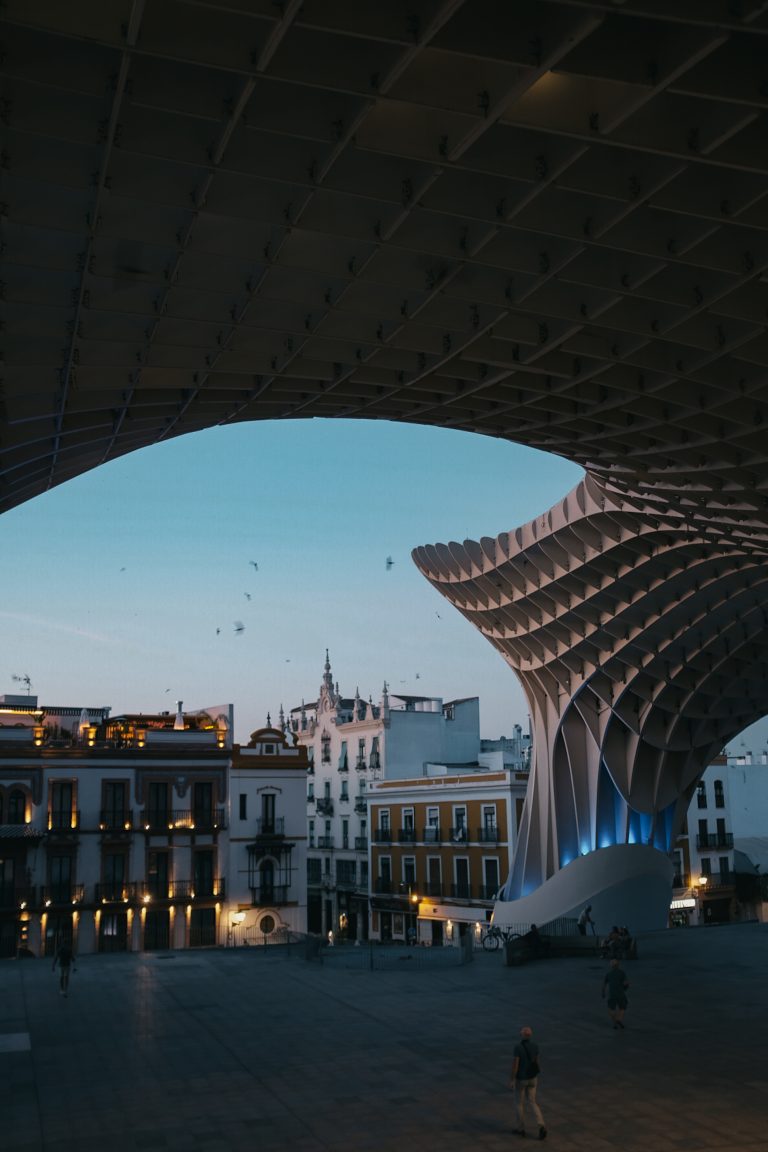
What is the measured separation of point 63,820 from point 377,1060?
36.0 m

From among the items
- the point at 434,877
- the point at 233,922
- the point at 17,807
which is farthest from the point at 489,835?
the point at 17,807

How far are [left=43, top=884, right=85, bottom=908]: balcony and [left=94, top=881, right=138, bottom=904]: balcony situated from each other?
81 cm

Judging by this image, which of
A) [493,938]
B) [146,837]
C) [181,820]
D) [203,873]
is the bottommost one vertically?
[493,938]

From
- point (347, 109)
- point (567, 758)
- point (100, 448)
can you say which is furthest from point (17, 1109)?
point (567, 758)

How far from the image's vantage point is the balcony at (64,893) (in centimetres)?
5234

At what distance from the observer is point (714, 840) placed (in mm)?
75750

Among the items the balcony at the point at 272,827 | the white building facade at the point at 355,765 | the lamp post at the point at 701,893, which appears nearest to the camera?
the balcony at the point at 272,827

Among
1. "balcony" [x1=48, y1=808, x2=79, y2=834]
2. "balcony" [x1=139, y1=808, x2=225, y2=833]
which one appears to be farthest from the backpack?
"balcony" [x1=139, y1=808, x2=225, y2=833]

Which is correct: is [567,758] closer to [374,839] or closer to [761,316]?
[374,839]

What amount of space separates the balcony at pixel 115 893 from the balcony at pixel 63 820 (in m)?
3.24

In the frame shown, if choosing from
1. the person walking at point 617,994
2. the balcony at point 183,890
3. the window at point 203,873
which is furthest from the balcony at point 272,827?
the person walking at point 617,994

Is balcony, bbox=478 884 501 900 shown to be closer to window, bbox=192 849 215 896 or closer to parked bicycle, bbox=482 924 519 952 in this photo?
parked bicycle, bbox=482 924 519 952

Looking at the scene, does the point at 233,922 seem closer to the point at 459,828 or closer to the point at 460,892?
the point at 460,892

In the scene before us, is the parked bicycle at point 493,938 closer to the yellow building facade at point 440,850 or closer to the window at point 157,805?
the yellow building facade at point 440,850
